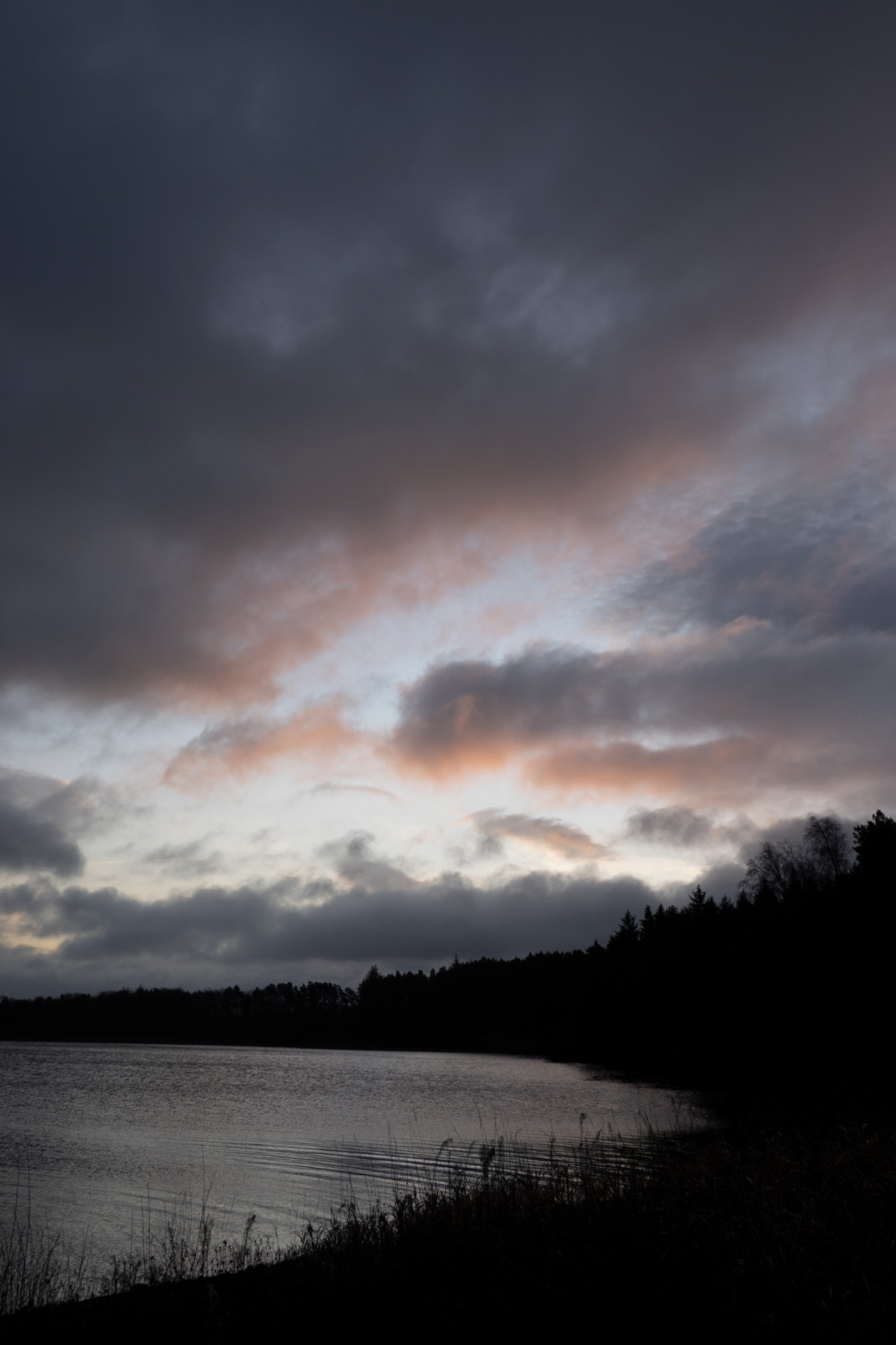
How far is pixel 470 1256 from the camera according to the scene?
10445mm

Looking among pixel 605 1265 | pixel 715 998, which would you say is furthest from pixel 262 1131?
pixel 715 998

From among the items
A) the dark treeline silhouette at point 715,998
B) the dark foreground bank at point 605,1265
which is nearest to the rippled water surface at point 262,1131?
the dark foreground bank at point 605,1265

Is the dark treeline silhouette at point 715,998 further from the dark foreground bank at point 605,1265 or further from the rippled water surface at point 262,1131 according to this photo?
the rippled water surface at point 262,1131

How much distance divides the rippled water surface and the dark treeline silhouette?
8.67 meters

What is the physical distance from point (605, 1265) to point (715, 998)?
255 feet

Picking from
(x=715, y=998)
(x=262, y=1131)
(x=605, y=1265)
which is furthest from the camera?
(x=715, y=998)

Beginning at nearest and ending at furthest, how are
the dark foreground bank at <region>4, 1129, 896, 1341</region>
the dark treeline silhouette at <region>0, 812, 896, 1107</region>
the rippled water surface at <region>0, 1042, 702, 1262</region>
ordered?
1. the dark foreground bank at <region>4, 1129, 896, 1341</region>
2. the rippled water surface at <region>0, 1042, 702, 1262</region>
3. the dark treeline silhouette at <region>0, 812, 896, 1107</region>

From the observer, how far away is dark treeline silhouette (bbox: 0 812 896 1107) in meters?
46.9

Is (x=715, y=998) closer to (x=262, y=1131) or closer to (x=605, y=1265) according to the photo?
(x=262, y=1131)

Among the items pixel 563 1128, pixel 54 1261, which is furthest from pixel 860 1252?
pixel 563 1128

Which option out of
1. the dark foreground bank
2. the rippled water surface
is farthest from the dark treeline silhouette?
the rippled water surface

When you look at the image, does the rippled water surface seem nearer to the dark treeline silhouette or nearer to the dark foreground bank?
the dark foreground bank

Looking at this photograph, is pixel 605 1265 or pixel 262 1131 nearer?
Answer: pixel 605 1265

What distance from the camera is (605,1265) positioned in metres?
9.07
